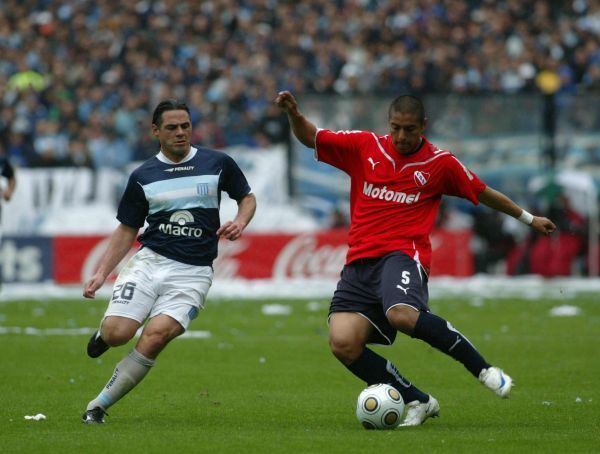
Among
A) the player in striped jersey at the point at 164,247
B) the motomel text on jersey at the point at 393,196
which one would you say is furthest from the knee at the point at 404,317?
the player in striped jersey at the point at 164,247

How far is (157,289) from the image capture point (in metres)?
9.41

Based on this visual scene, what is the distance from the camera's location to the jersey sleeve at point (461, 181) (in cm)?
948

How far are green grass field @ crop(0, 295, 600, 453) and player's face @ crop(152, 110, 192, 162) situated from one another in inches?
79.8

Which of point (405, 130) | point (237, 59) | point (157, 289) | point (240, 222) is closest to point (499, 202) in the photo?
point (405, 130)

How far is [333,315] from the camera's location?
373 inches

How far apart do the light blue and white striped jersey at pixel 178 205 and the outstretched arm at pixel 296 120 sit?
643 mm

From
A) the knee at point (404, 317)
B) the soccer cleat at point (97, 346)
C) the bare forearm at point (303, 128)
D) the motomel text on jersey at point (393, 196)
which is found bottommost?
the soccer cleat at point (97, 346)

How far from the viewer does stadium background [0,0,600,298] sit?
26.9 m

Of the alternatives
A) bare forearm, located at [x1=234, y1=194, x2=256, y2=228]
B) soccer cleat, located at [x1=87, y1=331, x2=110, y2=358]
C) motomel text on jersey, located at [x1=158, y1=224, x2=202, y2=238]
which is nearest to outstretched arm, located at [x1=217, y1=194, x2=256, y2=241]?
bare forearm, located at [x1=234, y1=194, x2=256, y2=228]

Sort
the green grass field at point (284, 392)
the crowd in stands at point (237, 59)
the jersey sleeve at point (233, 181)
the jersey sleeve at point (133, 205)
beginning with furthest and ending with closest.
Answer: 1. the crowd in stands at point (237, 59)
2. the jersey sleeve at point (233, 181)
3. the jersey sleeve at point (133, 205)
4. the green grass field at point (284, 392)

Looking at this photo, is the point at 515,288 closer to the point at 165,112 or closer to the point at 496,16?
the point at 496,16

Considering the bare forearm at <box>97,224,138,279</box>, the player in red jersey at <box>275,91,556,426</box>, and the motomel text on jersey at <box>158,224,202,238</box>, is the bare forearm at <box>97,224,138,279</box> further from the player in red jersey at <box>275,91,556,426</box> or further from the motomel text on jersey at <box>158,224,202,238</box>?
the player in red jersey at <box>275,91,556,426</box>

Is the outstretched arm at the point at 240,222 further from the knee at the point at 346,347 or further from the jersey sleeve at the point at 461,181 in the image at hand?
the jersey sleeve at the point at 461,181

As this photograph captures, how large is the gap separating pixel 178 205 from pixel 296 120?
3.52 ft
